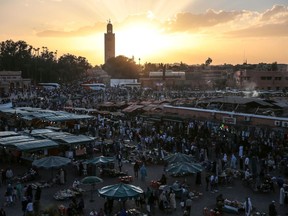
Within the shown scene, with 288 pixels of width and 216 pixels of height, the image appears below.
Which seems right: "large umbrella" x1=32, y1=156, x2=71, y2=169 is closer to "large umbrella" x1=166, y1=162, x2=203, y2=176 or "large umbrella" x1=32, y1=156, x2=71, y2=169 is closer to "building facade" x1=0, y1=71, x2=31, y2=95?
"large umbrella" x1=166, y1=162, x2=203, y2=176

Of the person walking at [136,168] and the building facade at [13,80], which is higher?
the building facade at [13,80]

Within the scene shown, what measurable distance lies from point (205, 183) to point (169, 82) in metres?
79.7

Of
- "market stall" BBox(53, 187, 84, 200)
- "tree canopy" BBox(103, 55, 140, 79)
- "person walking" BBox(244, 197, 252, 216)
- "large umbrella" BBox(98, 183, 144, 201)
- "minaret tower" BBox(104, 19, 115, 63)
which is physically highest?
"minaret tower" BBox(104, 19, 115, 63)

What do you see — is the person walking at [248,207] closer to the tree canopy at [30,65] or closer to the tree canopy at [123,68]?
the tree canopy at [30,65]

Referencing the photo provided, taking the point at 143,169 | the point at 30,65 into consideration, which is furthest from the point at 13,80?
the point at 143,169

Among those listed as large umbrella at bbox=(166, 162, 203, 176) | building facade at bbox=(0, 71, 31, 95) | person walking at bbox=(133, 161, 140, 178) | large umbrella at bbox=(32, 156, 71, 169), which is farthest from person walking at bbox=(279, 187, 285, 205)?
building facade at bbox=(0, 71, 31, 95)

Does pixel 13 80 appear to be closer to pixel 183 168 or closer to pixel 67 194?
pixel 67 194

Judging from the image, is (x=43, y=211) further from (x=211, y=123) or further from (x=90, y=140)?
(x=211, y=123)

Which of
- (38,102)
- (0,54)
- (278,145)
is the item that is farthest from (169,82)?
(278,145)

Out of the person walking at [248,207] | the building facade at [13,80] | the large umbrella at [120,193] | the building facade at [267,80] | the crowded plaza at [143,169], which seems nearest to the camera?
the large umbrella at [120,193]

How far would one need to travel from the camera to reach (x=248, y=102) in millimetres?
33219

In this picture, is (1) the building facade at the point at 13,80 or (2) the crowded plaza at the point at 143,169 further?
(1) the building facade at the point at 13,80

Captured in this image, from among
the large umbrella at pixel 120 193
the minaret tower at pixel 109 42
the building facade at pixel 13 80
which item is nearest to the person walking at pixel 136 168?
the large umbrella at pixel 120 193

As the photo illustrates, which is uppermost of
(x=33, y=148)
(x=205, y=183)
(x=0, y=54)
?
(x=0, y=54)
